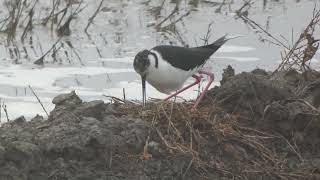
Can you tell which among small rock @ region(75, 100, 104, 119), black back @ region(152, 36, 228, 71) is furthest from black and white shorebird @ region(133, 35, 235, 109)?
small rock @ region(75, 100, 104, 119)

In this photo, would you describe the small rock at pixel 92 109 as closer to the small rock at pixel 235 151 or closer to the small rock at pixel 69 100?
the small rock at pixel 69 100

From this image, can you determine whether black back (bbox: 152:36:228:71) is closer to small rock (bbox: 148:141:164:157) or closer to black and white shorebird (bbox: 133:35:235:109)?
black and white shorebird (bbox: 133:35:235:109)

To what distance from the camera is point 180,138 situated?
539 cm

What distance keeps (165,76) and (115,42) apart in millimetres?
4193

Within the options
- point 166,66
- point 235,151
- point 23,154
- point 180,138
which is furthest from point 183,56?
point 23,154

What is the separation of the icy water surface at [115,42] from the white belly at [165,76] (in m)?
1.93

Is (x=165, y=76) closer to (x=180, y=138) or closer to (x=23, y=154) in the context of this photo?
(x=180, y=138)

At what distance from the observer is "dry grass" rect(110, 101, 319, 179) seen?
5211mm

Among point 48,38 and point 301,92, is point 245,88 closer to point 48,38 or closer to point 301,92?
point 301,92

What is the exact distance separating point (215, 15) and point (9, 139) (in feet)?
21.6

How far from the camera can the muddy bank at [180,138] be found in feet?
16.5

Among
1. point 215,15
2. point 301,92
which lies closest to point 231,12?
point 215,15

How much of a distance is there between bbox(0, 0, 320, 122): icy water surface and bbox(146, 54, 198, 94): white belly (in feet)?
6.32

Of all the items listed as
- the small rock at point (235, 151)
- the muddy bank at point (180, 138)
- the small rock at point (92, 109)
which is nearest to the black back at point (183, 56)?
the muddy bank at point (180, 138)
